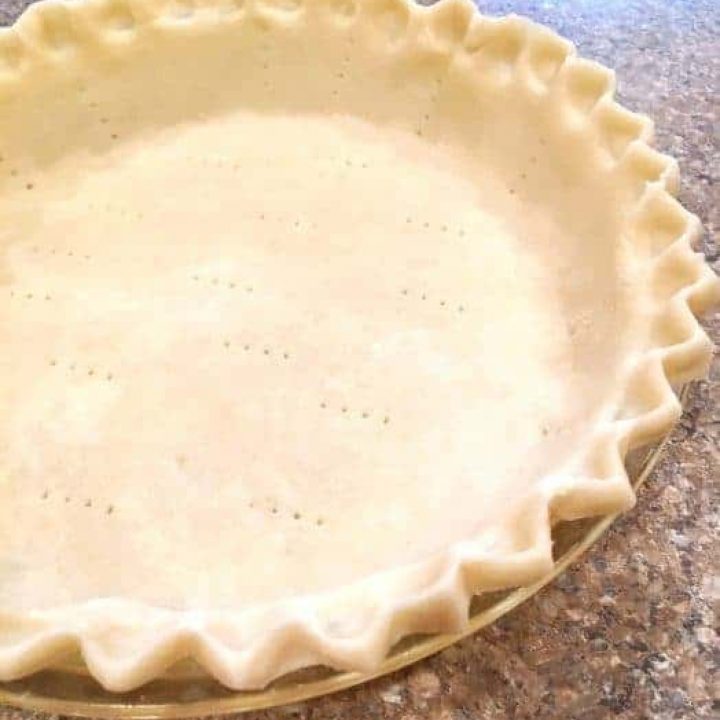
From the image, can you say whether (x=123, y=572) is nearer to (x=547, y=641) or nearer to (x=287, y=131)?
(x=547, y=641)

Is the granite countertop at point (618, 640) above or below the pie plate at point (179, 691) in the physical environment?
above

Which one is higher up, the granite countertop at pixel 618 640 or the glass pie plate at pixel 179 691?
the granite countertop at pixel 618 640

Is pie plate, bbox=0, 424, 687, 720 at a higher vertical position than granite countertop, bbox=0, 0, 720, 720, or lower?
lower

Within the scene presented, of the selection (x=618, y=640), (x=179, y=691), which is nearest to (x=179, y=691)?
(x=179, y=691)

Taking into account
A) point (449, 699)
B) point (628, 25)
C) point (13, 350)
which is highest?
point (628, 25)

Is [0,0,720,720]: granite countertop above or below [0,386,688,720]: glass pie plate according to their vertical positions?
above

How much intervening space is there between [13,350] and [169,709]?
49 cm

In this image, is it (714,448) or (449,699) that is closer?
(449,699)

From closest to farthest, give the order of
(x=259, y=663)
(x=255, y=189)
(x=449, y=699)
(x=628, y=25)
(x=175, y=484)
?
(x=259, y=663) < (x=449, y=699) < (x=175, y=484) < (x=255, y=189) < (x=628, y=25)

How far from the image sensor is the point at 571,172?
1125 millimetres

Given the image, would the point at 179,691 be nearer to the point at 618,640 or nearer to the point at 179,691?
the point at 179,691

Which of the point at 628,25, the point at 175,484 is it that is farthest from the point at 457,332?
the point at 628,25

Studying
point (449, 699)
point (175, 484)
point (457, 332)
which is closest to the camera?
point (449, 699)

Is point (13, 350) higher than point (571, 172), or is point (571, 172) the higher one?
point (571, 172)
